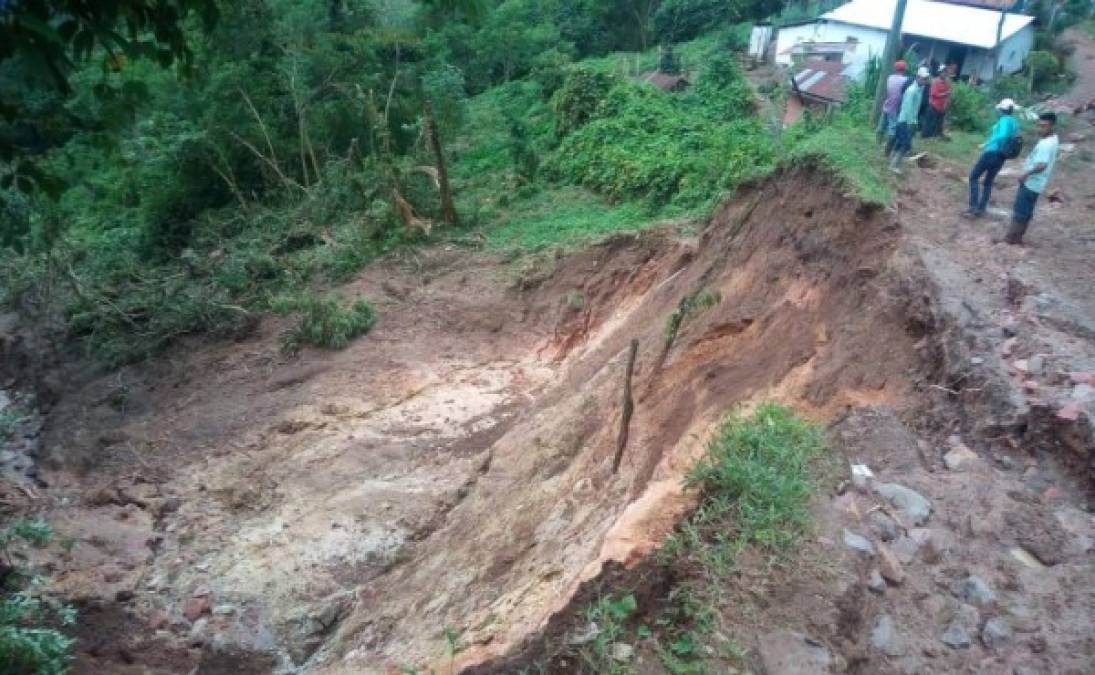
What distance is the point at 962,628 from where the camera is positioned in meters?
4.02

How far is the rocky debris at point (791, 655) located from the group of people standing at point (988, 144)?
6.01 meters

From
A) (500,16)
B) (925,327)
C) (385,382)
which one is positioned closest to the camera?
(925,327)

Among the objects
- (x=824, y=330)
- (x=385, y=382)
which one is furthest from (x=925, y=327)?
(x=385, y=382)

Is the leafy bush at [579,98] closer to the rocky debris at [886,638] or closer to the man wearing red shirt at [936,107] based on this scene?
the man wearing red shirt at [936,107]

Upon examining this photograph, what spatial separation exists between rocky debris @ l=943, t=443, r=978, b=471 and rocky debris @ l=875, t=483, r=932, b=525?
508mm

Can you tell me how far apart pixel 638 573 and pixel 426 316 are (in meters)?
8.66

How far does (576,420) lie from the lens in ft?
26.4

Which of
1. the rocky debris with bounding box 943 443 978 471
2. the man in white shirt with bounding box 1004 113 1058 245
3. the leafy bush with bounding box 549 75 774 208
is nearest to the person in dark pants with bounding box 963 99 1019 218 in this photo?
the man in white shirt with bounding box 1004 113 1058 245

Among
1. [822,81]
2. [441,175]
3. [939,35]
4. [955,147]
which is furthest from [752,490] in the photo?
[939,35]

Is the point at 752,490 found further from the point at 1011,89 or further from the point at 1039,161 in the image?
the point at 1011,89

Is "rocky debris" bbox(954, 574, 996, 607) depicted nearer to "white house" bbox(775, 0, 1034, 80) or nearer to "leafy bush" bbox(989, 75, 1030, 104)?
"leafy bush" bbox(989, 75, 1030, 104)

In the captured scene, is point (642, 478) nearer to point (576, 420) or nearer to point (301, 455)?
point (576, 420)

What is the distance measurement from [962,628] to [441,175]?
11.6 meters

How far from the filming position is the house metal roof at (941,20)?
20.4 meters
